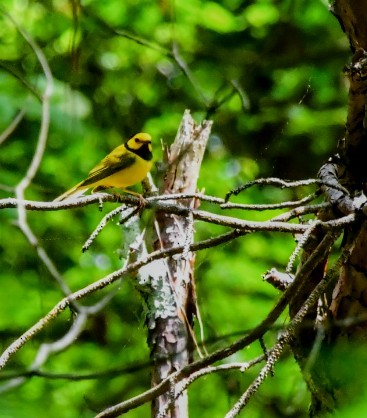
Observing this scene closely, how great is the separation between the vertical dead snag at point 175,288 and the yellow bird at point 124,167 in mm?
192

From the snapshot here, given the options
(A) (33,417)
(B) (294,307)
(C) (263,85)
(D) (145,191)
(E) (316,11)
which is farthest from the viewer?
(C) (263,85)

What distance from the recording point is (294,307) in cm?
175

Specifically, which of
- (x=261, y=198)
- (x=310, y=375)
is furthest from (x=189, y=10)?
(x=310, y=375)

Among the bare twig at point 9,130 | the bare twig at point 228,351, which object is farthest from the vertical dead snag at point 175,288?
the bare twig at point 9,130

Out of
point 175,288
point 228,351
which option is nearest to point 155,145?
point 175,288

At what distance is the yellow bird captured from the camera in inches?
109

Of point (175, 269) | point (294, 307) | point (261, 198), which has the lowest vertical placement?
point (294, 307)

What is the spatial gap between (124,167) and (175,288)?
666 millimetres

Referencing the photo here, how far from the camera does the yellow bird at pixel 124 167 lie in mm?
2775

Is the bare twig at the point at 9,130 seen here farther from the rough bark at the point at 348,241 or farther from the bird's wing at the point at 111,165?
the bird's wing at the point at 111,165

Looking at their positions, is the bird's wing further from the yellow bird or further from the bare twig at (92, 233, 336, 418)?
the bare twig at (92, 233, 336, 418)

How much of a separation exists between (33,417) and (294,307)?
4.32 ft

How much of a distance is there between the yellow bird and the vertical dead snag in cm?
19

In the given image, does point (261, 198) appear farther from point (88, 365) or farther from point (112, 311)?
point (88, 365)
